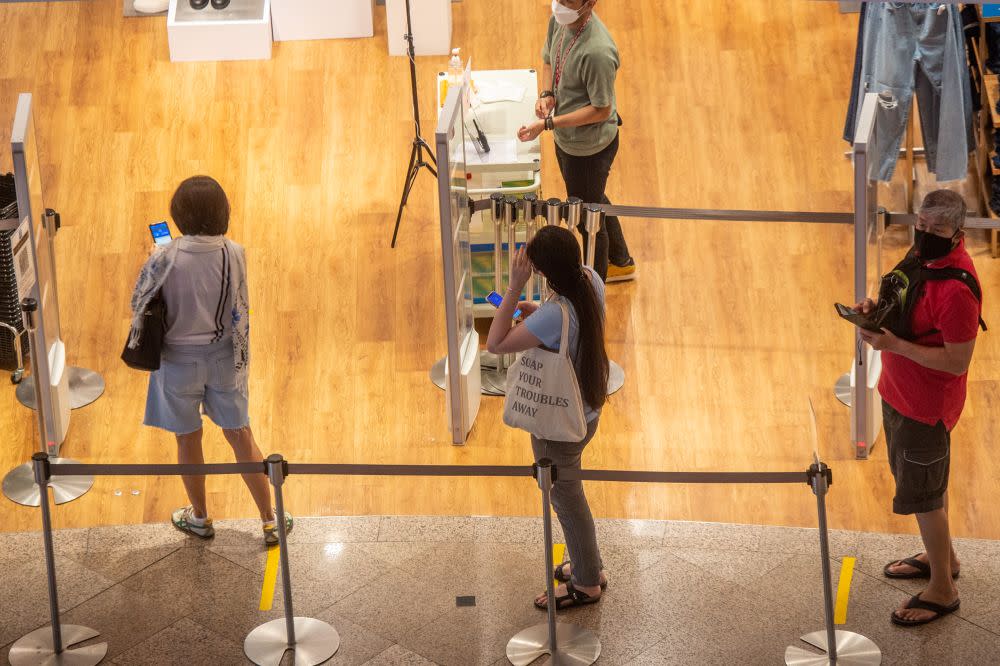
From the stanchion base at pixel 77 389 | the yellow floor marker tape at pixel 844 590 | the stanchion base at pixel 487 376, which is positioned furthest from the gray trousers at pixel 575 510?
the stanchion base at pixel 77 389

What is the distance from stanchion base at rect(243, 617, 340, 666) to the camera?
4.43 metres

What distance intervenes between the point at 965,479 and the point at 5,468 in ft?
11.3

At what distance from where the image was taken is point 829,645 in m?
4.32

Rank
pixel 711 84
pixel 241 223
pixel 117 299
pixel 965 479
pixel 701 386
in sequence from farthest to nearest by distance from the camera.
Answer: pixel 711 84 → pixel 241 223 → pixel 117 299 → pixel 701 386 → pixel 965 479

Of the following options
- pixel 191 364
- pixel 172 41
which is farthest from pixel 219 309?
pixel 172 41

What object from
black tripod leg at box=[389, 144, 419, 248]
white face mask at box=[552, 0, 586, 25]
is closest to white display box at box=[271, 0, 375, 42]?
black tripod leg at box=[389, 144, 419, 248]

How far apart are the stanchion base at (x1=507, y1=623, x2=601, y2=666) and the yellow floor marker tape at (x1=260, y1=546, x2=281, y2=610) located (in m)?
0.78

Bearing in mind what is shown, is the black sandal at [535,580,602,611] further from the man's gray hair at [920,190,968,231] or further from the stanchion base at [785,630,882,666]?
the man's gray hair at [920,190,968,231]

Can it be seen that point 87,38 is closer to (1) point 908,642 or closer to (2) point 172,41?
(2) point 172,41

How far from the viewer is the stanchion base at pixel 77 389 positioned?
5895mm

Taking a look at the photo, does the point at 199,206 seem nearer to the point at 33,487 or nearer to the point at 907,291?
the point at 33,487

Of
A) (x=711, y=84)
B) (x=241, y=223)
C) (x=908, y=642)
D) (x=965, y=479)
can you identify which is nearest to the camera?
(x=908, y=642)

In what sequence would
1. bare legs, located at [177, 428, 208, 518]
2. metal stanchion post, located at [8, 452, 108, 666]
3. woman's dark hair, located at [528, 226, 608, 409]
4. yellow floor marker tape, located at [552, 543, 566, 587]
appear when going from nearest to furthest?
woman's dark hair, located at [528, 226, 608, 409], metal stanchion post, located at [8, 452, 108, 666], bare legs, located at [177, 428, 208, 518], yellow floor marker tape, located at [552, 543, 566, 587]

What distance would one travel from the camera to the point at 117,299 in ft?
21.3
